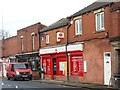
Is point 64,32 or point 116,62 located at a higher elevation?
point 64,32

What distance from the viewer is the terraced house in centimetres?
2964

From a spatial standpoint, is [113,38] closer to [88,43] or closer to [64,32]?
[88,43]

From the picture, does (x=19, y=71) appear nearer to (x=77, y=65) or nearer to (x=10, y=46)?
(x=77, y=65)

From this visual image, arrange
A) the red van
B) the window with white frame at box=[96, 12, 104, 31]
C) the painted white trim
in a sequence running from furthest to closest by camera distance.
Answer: the red van
the painted white trim
the window with white frame at box=[96, 12, 104, 31]

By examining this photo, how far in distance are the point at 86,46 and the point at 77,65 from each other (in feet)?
10.0

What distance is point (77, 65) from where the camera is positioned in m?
36.8

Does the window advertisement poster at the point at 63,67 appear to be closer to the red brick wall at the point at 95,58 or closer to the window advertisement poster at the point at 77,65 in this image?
the window advertisement poster at the point at 77,65

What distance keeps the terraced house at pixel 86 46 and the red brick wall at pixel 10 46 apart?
55.7 feet

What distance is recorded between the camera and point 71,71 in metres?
38.2

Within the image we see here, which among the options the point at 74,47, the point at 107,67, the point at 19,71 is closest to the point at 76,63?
the point at 74,47

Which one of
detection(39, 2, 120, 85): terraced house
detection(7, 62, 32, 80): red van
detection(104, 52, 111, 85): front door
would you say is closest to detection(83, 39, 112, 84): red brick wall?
detection(39, 2, 120, 85): terraced house

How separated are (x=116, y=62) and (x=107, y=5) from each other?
16.2 ft

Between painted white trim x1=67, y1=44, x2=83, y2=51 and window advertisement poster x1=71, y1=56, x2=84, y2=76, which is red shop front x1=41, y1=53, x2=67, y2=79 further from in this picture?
window advertisement poster x1=71, y1=56, x2=84, y2=76

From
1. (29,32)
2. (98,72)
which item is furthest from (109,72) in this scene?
(29,32)
